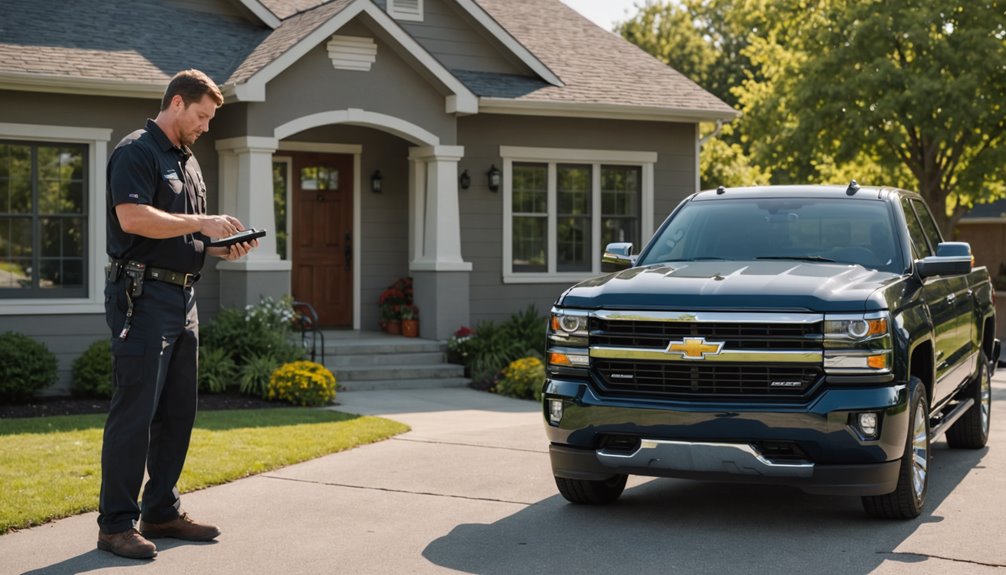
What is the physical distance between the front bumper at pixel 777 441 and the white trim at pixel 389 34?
29.7ft

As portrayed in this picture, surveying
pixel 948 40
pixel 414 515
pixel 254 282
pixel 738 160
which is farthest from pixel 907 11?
pixel 414 515

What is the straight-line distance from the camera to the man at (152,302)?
605 cm

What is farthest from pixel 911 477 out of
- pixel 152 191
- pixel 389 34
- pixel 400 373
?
pixel 389 34

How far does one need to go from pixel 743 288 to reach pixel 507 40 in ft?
37.8

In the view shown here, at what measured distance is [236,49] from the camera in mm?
16391

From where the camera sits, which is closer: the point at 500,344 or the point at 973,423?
the point at 973,423

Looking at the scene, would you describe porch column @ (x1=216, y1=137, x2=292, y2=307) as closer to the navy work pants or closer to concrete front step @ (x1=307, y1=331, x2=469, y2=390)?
concrete front step @ (x1=307, y1=331, x2=469, y2=390)

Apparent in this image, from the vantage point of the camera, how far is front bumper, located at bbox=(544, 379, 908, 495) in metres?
6.42

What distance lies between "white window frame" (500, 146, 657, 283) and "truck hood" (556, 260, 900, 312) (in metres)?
10.1

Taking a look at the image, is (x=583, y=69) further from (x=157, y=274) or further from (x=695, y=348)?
(x=157, y=274)

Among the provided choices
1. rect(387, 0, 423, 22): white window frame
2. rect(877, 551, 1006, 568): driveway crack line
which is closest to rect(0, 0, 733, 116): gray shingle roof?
rect(387, 0, 423, 22): white window frame

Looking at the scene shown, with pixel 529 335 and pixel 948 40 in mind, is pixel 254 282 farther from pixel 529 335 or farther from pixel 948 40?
pixel 948 40

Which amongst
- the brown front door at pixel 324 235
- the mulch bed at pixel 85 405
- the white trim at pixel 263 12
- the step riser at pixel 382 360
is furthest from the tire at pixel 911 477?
the white trim at pixel 263 12

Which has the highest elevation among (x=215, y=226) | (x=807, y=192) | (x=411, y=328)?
(x=807, y=192)
